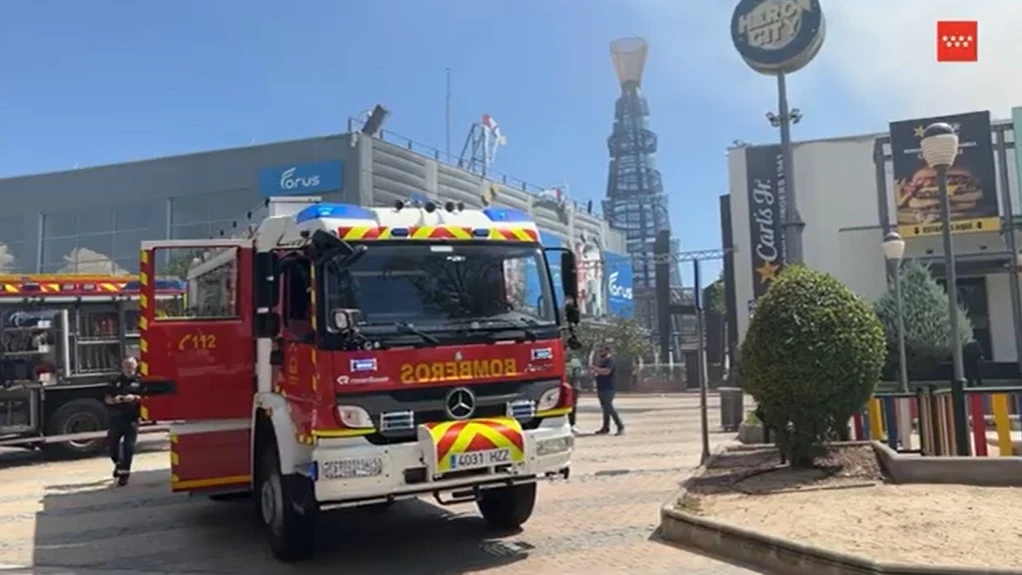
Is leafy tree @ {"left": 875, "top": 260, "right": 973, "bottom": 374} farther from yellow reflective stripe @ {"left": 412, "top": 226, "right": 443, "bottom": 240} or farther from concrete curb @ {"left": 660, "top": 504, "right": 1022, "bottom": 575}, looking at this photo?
yellow reflective stripe @ {"left": 412, "top": 226, "right": 443, "bottom": 240}

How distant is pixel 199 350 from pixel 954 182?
25.7 metres

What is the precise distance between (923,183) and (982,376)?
627 centimetres

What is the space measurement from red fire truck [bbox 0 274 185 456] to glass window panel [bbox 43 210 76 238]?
31568 mm

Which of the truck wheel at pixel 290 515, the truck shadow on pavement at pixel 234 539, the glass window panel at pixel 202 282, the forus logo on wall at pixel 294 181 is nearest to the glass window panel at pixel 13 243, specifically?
the forus logo on wall at pixel 294 181

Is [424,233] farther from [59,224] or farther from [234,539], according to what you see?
Answer: [59,224]

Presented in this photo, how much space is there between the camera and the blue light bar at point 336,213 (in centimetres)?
700

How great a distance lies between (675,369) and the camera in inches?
1476

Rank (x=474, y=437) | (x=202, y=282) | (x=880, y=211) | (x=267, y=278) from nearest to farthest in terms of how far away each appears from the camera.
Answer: (x=474, y=437) < (x=267, y=278) < (x=202, y=282) < (x=880, y=211)

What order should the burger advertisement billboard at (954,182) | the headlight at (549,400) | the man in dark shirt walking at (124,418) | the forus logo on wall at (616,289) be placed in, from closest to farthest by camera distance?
the headlight at (549,400)
the man in dark shirt walking at (124,418)
the burger advertisement billboard at (954,182)
the forus logo on wall at (616,289)

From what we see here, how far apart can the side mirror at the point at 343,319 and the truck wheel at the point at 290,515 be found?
1.25 meters

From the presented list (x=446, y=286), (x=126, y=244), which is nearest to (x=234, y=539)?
(x=446, y=286)

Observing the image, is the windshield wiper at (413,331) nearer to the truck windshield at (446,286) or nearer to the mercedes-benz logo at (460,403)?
the truck windshield at (446,286)

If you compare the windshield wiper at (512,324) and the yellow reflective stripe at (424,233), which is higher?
the yellow reflective stripe at (424,233)

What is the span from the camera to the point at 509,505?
26.6 feet
